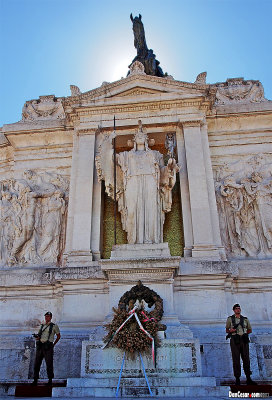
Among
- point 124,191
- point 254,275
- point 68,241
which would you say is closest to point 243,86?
point 124,191

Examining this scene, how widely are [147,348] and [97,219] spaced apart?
5.31m

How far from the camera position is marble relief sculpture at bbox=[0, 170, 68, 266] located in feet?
40.5

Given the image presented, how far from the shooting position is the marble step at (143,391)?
662cm

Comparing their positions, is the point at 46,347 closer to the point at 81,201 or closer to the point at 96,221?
the point at 96,221

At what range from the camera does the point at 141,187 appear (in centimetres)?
1159

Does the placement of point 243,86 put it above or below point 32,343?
above

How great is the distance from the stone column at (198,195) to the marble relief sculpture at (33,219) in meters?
4.50

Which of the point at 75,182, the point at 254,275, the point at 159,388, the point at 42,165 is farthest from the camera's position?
the point at 42,165

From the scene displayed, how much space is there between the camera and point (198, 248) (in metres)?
11.0

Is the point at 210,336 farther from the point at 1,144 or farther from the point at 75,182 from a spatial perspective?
the point at 1,144

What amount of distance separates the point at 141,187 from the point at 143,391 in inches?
244

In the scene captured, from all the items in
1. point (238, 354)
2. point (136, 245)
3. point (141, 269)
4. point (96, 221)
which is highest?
point (96, 221)

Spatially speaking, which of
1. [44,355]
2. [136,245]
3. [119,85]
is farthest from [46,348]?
[119,85]

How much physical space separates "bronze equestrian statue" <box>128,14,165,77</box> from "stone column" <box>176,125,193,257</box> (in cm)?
504
